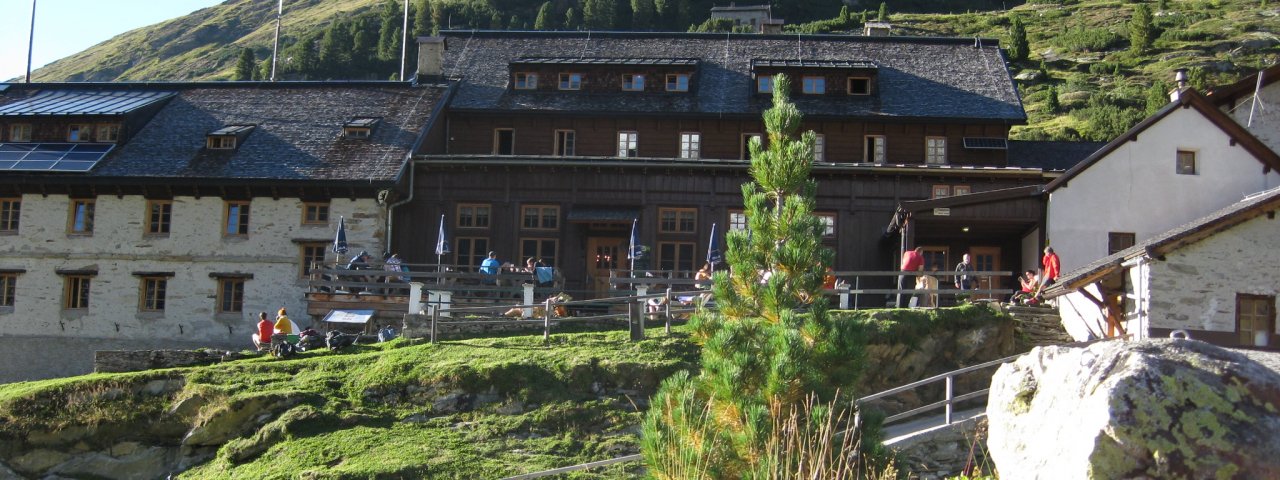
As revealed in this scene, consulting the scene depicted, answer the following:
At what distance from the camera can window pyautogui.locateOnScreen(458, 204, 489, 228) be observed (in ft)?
119

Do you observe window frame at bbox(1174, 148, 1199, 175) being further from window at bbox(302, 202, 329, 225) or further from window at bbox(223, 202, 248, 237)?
window at bbox(223, 202, 248, 237)

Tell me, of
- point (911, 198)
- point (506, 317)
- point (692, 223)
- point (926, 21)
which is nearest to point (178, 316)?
point (506, 317)

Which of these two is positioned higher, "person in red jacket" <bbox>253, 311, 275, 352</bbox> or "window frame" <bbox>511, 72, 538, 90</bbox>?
"window frame" <bbox>511, 72, 538, 90</bbox>

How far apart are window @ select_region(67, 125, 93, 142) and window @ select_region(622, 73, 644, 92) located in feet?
54.8

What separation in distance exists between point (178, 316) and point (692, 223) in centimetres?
1496

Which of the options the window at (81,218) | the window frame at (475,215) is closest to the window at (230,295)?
the window at (81,218)

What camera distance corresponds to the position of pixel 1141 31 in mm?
93125

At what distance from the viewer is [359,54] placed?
10156 cm

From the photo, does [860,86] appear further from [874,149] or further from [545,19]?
[545,19]

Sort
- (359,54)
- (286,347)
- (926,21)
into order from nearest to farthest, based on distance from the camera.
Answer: (286,347) → (359,54) → (926,21)

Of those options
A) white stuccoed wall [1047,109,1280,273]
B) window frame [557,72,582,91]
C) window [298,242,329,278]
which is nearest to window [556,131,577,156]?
window frame [557,72,582,91]

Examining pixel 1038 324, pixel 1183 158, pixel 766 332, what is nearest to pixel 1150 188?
pixel 1183 158

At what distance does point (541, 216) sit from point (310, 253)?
6.71 m

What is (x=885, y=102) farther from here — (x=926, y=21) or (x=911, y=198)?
(x=926, y=21)
